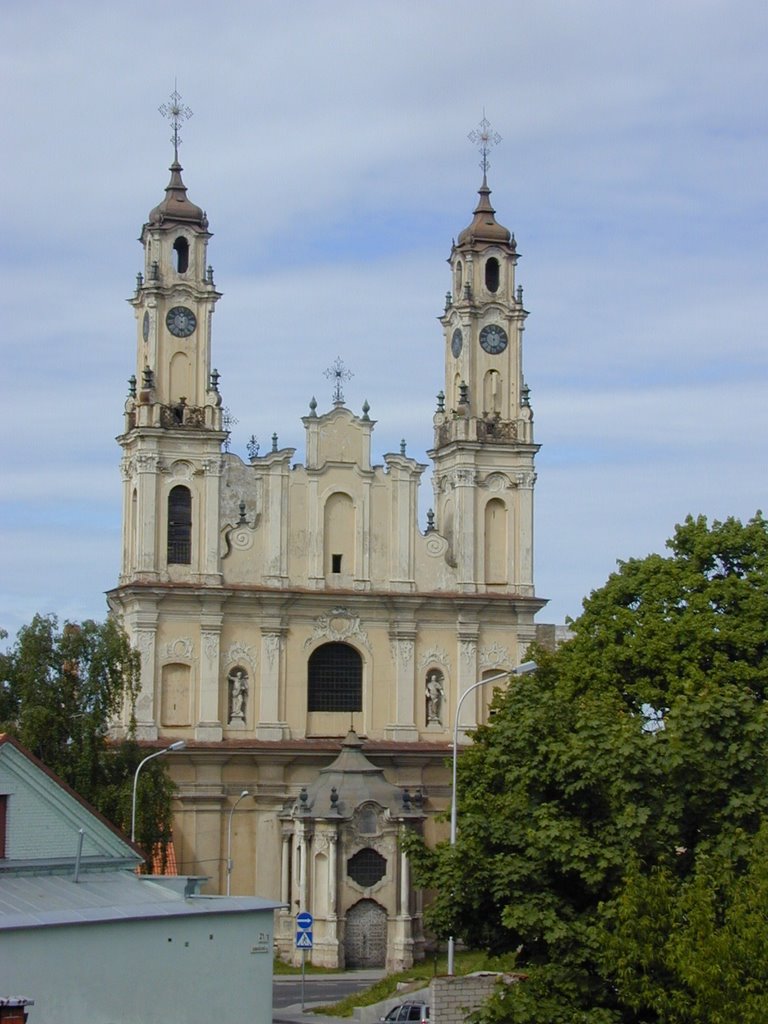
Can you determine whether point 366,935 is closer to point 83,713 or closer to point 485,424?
point 83,713

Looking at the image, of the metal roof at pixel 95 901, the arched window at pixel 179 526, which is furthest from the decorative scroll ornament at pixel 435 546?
the metal roof at pixel 95 901

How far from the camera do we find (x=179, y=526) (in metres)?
78.4

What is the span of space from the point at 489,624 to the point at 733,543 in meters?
24.2

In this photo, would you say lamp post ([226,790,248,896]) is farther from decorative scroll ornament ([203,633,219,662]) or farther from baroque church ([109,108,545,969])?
decorative scroll ornament ([203,633,219,662])

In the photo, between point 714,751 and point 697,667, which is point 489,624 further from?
point 714,751

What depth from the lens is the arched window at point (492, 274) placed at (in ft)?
277

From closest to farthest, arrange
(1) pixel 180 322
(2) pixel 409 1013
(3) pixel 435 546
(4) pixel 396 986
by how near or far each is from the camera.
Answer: (2) pixel 409 1013
(4) pixel 396 986
(1) pixel 180 322
(3) pixel 435 546

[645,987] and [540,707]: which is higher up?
[540,707]

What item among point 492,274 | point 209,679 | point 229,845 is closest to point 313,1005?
point 229,845

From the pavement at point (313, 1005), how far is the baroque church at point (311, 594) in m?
3.38

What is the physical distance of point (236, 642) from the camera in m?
78.2

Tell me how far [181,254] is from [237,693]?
16.4 meters

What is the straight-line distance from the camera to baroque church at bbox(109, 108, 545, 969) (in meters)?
75.9

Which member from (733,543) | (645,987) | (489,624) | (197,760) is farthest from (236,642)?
(645,987)
